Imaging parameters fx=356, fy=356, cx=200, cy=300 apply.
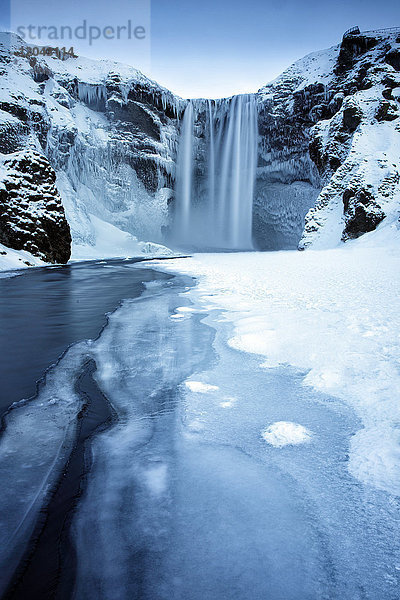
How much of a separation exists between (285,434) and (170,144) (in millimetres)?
31241

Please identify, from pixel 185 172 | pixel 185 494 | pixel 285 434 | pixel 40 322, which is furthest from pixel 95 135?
pixel 185 494

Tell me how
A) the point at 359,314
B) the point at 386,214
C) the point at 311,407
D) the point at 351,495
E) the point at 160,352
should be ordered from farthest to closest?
the point at 386,214 < the point at 359,314 < the point at 160,352 < the point at 311,407 < the point at 351,495

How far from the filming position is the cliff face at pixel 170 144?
19859mm

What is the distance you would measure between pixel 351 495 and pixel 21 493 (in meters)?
1.14

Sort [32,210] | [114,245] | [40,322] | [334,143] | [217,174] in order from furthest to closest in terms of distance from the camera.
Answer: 1. [217,174]
2. [114,245]
3. [334,143]
4. [32,210]
5. [40,322]

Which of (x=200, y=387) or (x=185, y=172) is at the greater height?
(x=185, y=172)

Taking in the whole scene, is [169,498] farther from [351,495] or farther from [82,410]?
[82,410]

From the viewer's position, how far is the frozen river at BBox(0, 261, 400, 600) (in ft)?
3.03

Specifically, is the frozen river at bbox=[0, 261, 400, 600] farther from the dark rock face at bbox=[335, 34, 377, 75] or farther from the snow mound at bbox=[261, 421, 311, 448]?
the dark rock face at bbox=[335, 34, 377, 75]

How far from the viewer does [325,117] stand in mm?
27547

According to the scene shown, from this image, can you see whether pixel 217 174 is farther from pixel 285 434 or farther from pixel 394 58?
pixel 285 434

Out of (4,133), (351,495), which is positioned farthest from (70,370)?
(4,133)

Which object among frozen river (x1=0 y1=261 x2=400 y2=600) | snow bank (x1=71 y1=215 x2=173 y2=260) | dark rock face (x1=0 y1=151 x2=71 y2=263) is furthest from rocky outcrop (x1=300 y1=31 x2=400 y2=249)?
frozen river (x1=0 y1=261 x2=400 y2=600)

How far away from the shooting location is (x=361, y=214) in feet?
61.2
